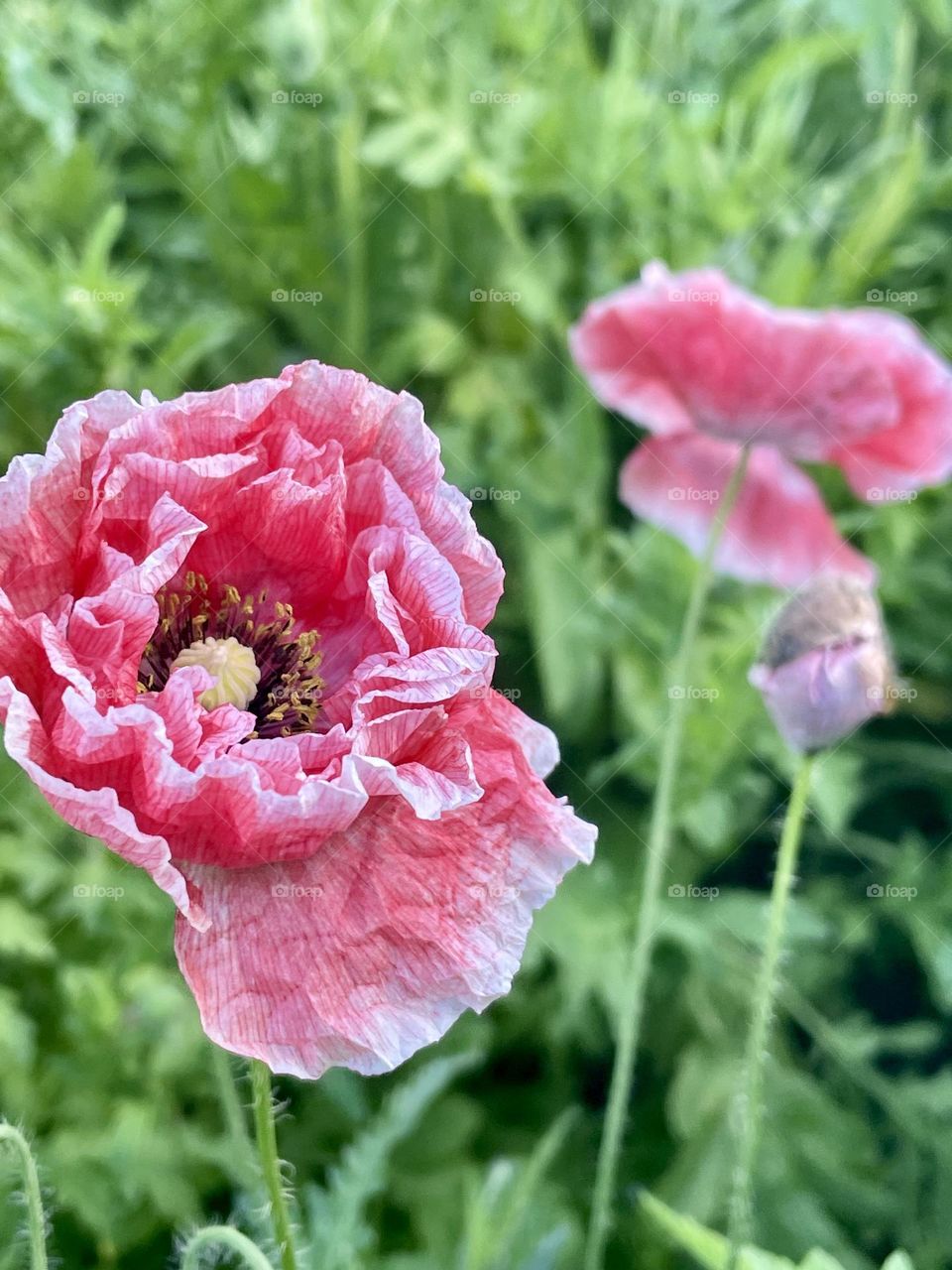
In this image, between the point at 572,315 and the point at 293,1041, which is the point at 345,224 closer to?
the point at 572,315

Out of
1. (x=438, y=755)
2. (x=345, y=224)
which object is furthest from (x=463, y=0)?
(x=438, y=755)

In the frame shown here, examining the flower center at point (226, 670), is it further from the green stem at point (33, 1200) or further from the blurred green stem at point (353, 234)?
the blurred green stem at point (353, 234)

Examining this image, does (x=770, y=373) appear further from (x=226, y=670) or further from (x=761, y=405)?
(x=226, y=670)

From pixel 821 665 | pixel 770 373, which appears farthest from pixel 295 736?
pixel 770 373

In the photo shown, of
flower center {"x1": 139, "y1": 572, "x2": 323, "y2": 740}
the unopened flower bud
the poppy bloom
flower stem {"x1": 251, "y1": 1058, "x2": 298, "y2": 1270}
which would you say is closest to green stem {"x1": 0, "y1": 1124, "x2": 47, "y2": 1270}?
flower stem {"x1": 251, "y1": 1058, "x2": 298, "y2": 1270}

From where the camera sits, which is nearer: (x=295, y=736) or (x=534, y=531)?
(x=295, y=736)

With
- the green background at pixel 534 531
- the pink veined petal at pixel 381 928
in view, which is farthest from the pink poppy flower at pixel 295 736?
the green background at pixel 534 531
